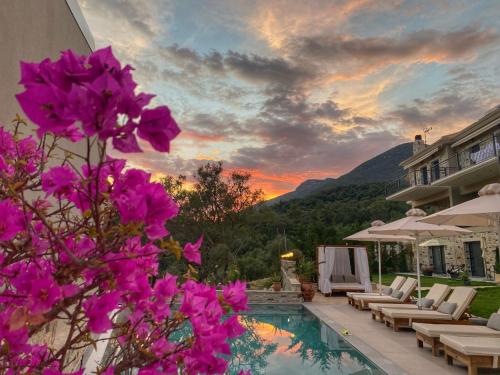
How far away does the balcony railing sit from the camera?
18609 millimetres

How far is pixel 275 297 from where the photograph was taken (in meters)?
14.1

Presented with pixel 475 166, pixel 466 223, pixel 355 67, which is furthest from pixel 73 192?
pixel 475 166

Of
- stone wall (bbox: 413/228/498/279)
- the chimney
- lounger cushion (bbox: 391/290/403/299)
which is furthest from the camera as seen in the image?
the chimney

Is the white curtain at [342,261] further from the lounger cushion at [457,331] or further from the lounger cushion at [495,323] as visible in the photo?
the lounger cushion at [495,323]

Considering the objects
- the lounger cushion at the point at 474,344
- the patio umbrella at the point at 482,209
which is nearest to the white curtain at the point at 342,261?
the patio umbrella at the point at 482,209

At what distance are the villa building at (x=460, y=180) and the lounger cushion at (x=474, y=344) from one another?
1388 cm

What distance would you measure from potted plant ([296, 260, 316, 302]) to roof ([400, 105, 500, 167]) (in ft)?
37.5

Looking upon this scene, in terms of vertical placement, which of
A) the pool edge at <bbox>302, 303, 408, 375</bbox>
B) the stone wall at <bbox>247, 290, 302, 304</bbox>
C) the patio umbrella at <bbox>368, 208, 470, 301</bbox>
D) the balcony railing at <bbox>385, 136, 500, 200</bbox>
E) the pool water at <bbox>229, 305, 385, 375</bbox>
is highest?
the balcony railing at <bbox>385, 136, 500, 200</bbox>

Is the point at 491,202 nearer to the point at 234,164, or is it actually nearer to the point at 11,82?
the point at 11,82

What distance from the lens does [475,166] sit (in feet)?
61.7

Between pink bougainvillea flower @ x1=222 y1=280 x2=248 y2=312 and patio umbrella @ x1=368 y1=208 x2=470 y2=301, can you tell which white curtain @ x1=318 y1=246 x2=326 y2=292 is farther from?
pink bougainvillea flower @ x1=222 y1=280 x2=248 y2=312

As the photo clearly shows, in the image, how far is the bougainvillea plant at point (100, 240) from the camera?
2.49 ft

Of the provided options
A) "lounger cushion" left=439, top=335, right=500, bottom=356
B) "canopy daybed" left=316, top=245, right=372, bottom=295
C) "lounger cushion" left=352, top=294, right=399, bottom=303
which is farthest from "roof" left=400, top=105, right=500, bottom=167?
"lounger cushion" left=439, top=335, right=500, bottom=356

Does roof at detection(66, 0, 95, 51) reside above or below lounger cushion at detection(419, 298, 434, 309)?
above
